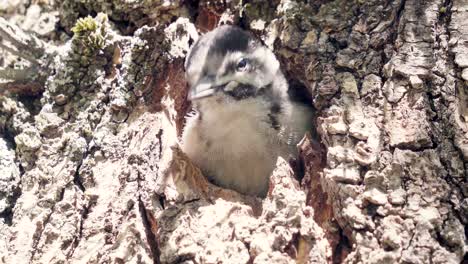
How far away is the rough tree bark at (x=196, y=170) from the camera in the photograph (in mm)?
2615

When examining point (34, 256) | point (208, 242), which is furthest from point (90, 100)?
point (208, 242)

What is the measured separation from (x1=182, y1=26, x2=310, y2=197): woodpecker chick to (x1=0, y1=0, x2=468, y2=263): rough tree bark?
6.2 inches

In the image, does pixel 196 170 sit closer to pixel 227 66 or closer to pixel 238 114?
pixel 238 114

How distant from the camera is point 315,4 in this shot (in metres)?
3.51

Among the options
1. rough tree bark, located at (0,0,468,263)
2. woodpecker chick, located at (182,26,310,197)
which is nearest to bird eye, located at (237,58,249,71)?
woodpecker chick, located at (182,26,310,197)

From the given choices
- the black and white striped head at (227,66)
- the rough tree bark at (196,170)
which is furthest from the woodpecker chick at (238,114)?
the rough tree bark at (196,170)

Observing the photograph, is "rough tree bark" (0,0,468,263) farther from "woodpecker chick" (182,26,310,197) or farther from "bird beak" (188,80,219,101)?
"bird beak" (188,80,219,101)

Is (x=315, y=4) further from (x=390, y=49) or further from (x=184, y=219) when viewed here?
(x=184, y=219)

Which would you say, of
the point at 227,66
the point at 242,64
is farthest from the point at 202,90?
the point at 242,64

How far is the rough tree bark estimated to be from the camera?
2.62 meters

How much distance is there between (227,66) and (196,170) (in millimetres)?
621

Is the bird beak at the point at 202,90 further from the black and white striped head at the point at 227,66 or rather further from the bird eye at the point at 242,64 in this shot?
the bird eye at the point at 242,64

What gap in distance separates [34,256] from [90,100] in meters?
0.98

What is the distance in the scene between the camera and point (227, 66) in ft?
11.4
